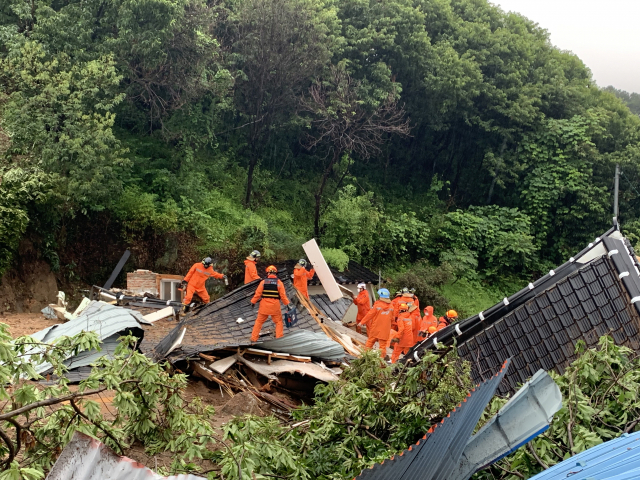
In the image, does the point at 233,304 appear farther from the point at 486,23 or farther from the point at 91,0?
the point at 486,23

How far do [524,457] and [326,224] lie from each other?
17.0 metres

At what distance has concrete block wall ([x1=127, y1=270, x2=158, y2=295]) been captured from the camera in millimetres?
14602

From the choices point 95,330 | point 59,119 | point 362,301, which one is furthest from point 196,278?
point 59,119

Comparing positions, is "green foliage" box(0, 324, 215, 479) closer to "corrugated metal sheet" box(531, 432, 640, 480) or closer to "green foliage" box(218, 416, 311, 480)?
"green foliage" box(218, 416, 311, 480)

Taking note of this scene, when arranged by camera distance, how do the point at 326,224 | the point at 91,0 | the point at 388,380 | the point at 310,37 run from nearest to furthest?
the point at 388,380, the point at 91,0, the point at 310,37, the point at 326,224

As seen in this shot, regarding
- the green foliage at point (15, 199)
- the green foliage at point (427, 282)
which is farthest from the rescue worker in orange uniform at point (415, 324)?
the green foliage at point (15, 199)

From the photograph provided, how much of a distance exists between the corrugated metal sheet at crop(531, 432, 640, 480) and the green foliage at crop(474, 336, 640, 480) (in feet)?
1.01

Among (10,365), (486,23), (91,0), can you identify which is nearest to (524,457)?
(10,365)

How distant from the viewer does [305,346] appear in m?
8.38

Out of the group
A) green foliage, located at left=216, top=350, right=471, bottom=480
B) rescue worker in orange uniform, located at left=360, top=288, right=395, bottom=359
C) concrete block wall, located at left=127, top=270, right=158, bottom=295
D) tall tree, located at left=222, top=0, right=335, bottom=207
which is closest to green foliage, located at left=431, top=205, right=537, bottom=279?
tall tree, located at left=222, top=0, right=335, bottom=207

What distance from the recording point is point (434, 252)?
885 inches

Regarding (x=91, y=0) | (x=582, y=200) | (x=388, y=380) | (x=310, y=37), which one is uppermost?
(x=91, y=0)

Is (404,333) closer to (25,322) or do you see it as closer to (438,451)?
(438,451)

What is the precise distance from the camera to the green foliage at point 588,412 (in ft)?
11.9
